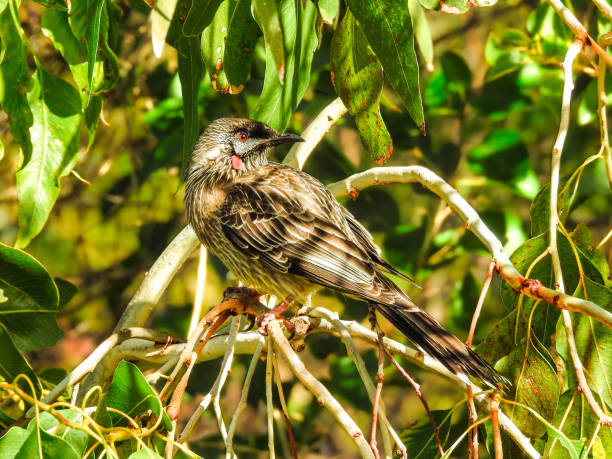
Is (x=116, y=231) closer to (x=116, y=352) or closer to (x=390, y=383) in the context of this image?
(x=390, y=383)

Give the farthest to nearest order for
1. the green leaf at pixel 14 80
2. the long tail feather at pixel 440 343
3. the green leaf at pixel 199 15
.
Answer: the green leaf at pixel 14 80 < the long tail feather at pixel 440 343 < the green leaf at pixel 199 15

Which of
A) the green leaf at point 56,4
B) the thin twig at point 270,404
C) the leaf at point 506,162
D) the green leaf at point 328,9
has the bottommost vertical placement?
the leaf at point 506,162

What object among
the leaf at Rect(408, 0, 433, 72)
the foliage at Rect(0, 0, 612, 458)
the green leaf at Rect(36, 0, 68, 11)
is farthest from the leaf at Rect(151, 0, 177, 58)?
the leaf at Rect(408, 0, 433, 72)

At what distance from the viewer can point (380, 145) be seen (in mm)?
2664

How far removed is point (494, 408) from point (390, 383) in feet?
8.18

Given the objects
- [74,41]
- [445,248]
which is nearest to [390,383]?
[445,248]

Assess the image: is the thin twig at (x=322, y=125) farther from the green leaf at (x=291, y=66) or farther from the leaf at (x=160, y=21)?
the leaf at (x=160, y=21)

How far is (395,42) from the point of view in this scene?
2.38m

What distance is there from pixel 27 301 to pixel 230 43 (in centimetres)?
112

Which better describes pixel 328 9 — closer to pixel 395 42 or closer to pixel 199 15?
pixel 395 42

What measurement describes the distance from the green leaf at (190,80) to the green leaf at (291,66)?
258 millimetres

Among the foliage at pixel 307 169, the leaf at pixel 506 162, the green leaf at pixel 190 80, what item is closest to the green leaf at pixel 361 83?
the foliage at pixel 307 169

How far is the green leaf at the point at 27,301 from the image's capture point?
257 centimetres

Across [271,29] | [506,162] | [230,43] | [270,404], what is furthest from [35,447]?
[506,162]
